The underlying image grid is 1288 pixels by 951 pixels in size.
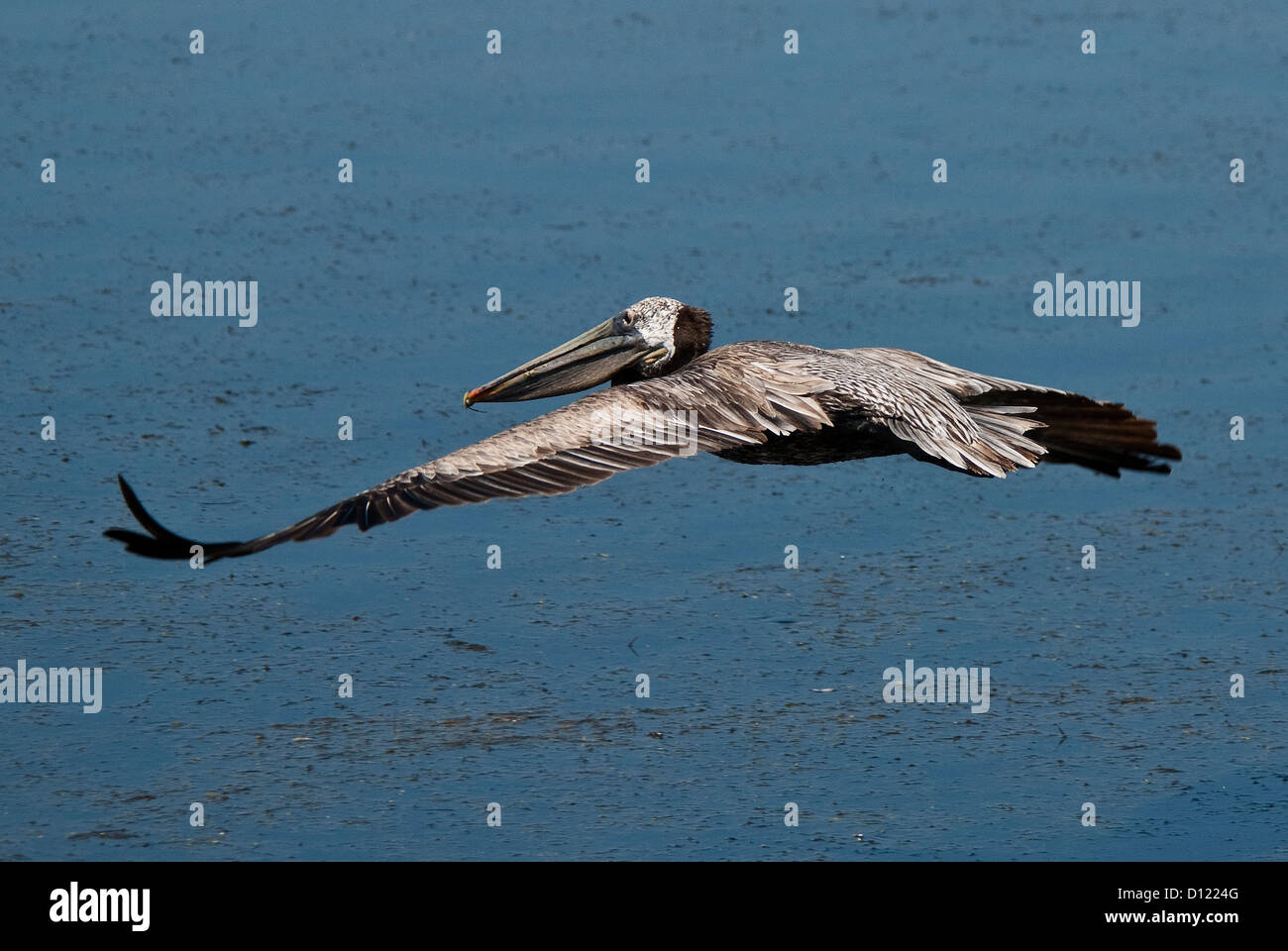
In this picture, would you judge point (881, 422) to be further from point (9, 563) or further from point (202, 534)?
point (9, 563)

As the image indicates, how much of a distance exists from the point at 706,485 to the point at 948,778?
7.53 feet

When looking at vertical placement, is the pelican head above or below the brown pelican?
above

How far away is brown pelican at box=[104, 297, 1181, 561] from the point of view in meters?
5.26

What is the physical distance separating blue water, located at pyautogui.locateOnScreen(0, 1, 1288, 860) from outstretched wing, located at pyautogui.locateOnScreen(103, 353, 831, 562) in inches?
55.1

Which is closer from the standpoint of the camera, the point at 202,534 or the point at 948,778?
the point at 948,778

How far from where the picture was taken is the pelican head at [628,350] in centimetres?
648
